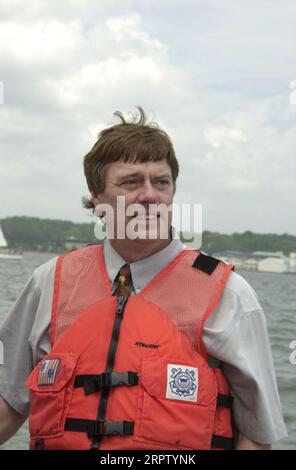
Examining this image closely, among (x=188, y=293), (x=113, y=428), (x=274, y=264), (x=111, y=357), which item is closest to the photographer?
(x=113, y=428)

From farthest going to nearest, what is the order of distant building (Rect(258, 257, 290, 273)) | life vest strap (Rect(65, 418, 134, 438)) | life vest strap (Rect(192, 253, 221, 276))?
distant building (Rect(258, 257, 290, 273)) < life vest strap (Rect(192, 253, 221, 276)) < life vest strap (Rect(65, 418, 134, 438))

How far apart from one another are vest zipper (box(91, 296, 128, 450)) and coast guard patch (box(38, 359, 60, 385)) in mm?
220

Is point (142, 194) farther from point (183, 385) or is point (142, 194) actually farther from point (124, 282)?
point (183, 385)

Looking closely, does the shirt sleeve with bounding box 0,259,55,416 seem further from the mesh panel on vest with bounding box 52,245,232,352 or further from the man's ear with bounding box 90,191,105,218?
the man's ear with bounding box 90,191,105,218

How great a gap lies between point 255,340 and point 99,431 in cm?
67

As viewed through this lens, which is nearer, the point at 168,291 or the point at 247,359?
the point at 247,359

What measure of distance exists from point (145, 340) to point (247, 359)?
389mm

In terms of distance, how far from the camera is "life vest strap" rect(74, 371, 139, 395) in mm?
2629

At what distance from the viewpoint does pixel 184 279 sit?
2.87 m

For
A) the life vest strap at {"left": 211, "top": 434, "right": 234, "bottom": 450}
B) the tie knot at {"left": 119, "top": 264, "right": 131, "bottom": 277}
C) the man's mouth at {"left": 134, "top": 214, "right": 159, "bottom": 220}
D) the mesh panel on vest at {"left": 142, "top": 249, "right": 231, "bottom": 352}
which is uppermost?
the man's mouth at {"left": 134, "top": 214, "right": 159, "bottom": 220}

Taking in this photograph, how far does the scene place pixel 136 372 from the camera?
266 cm

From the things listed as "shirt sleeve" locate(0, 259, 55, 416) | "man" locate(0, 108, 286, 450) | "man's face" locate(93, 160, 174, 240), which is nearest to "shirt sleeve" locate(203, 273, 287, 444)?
"man" locate(0, 108, 286, 450)

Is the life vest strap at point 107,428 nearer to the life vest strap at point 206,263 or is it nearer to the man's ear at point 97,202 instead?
the life vest strap at point 206,263

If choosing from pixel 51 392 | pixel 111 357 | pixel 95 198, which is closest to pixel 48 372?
pixel 51 392
